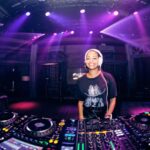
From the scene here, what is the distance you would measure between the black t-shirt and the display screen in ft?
3.30

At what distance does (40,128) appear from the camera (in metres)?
1.38

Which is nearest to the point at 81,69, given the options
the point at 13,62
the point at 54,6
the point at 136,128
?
the point at 13,62

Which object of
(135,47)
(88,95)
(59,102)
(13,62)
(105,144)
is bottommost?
(59,102)

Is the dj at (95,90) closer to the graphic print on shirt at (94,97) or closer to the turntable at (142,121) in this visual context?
the graphic print on shirt at (94,97)

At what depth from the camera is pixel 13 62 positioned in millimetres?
10133

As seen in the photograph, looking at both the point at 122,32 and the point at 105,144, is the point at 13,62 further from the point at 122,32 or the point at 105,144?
the point at 105,144

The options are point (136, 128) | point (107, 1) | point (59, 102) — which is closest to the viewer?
point (136, 128)

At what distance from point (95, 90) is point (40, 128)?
3.47 feet

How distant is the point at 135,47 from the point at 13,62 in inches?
243

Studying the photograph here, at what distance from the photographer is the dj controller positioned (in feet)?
3.94

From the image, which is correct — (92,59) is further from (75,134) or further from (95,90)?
(75,134)

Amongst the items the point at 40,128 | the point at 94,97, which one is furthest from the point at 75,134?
the point at 94,97

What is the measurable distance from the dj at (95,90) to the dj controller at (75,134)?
0.56m

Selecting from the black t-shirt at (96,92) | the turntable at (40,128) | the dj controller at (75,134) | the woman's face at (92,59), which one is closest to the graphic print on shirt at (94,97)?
the black t-shirt at (96,92)
